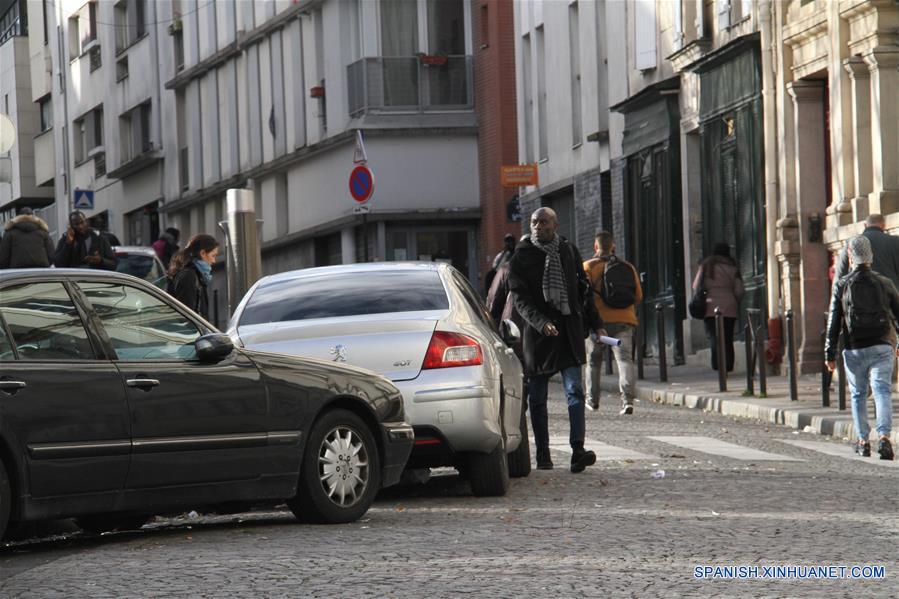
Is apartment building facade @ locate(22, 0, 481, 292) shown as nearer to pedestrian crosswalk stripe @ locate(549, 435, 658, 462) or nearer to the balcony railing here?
the balcony railing

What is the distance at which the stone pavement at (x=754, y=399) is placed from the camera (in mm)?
18969

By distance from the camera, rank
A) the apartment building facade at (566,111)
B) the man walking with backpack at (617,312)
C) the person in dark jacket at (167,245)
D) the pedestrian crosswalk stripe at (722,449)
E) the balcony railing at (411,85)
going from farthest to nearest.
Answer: the balcony railing at (411,85) < the apartment building facade at (566,111) < the person in dark jacket at (167,245) < the man walking with backpack at (617,312) < the pedestrian crosswalk stripe at (722,449)

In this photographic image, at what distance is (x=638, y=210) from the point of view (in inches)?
1324

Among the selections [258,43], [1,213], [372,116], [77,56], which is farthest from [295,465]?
[1,213]

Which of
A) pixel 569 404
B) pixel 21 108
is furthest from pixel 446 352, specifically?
pixel 21 108

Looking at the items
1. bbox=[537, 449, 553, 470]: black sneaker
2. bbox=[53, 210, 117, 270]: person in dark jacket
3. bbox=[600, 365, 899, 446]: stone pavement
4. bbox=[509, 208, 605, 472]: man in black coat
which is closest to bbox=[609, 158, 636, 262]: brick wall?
bbox=[600, 365, 899, 446]: stone pavement

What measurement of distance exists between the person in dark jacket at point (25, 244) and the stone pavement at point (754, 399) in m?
7.13

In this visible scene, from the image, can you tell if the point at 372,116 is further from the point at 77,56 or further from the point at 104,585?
the point at 104,585

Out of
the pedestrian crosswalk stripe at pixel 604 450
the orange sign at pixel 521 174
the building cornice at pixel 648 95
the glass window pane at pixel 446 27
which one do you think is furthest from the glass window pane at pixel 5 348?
the glass window pane at pixel 446 27

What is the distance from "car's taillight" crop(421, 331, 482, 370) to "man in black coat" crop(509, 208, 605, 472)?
83.3 inches

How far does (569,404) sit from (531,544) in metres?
4.64

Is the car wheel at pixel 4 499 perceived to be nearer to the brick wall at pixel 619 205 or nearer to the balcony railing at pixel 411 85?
the brick wall at pixel 619 205

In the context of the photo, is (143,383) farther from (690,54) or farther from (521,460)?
(690,54)

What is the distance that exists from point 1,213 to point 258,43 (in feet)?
104
